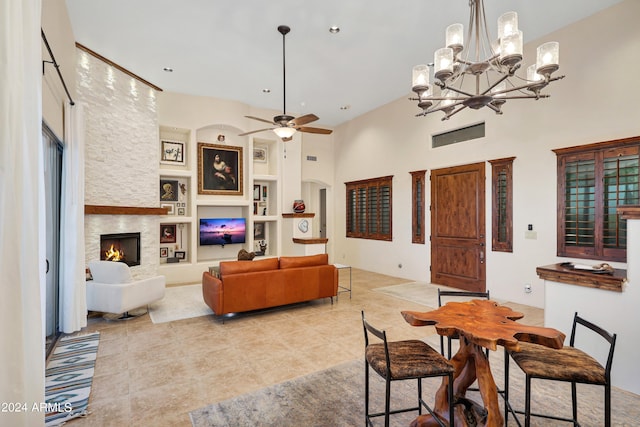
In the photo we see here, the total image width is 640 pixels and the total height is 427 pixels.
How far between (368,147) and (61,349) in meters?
7.33

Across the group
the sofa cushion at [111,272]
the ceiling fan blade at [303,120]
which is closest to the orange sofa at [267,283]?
the sofa cushion at [111,272]

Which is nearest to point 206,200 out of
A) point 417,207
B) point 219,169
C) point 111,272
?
point 219,169

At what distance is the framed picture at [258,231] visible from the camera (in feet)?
28.2

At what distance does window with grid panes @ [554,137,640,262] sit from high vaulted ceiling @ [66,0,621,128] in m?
1.95

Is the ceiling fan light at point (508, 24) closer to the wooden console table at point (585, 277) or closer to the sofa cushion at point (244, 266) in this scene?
the wooden console table at point (585, 277)

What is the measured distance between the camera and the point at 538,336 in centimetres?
185

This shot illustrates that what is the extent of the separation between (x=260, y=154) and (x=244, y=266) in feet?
15.4

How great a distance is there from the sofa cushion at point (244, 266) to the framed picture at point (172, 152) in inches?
157

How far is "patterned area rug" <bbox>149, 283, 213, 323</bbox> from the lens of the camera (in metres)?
4.77

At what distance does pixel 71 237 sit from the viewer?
412cm

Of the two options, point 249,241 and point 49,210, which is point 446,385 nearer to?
point 49,210

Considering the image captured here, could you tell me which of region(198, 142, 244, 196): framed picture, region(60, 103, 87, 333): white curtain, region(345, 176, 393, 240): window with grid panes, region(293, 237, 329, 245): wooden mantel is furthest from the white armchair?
region(345, 176, 393, 240): window with grid panes

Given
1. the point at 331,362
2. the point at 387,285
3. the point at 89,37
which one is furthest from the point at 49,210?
the point at 387,285

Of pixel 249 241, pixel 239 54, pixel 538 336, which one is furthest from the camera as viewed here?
pixel 249 241
